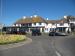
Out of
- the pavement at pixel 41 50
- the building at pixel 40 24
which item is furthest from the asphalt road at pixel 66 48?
the building at pixel 40 24

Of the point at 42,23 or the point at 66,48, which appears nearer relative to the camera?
the point at 66,48

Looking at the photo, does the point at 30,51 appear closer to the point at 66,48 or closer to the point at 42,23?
the point at 66,48

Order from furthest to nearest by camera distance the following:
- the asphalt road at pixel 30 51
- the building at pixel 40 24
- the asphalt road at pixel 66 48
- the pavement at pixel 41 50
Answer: the building at pixel 40 24, the asphalt road at pixel 66 48, the pavement at pixel 41 50, the asphalt road at pixel 30 51

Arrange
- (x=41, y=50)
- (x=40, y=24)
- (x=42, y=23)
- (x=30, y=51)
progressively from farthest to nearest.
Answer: (x=40, y=24) → (x=42, y=23) → (x=41, y=50) → (x=30, y=51)

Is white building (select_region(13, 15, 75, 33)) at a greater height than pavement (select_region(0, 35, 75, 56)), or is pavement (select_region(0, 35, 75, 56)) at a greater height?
white building (select_region(13, 15, 75, 33))

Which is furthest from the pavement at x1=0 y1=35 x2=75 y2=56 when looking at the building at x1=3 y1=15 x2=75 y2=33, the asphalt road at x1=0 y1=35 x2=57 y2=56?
the building at x1=3 y1=15 x2=75 y2=33

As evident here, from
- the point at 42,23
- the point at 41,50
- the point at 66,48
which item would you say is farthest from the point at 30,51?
the point at 42,23

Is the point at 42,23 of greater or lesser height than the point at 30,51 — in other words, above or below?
above

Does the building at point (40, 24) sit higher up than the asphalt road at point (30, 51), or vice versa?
the building at point (40, 24)

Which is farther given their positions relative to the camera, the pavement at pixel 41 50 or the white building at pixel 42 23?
the white building at pixel 42 23

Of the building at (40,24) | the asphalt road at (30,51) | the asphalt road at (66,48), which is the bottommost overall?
the asphalt road at (66,48)

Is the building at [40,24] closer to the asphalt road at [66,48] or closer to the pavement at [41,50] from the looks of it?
the asphalt road at [66,48]

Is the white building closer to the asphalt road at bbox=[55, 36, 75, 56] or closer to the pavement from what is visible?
the asphalt road at bbox=[55, 36, 75, 56]

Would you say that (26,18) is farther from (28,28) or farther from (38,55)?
(38,55)
